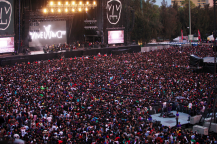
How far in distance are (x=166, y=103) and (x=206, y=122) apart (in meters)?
3.30

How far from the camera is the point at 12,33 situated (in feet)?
99.2

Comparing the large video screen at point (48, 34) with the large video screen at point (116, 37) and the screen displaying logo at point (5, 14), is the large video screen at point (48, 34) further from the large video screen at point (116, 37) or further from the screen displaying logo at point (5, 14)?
the large video screen at point (116, 37)

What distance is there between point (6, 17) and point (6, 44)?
9.97 feet

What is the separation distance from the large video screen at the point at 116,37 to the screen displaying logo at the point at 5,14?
15.2 meters

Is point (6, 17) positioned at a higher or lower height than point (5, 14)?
lower

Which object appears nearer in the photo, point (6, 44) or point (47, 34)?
point (6, 44)

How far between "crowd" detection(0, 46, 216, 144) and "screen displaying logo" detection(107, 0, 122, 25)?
11504 millimetres

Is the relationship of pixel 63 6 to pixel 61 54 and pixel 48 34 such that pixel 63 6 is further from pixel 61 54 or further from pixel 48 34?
pixel 61 54

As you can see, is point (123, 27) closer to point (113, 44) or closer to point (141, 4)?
point (113, 44)

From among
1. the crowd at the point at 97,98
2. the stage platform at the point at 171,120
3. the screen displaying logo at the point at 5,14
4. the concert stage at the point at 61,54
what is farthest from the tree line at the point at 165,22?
the stage platform at the point at 171,120

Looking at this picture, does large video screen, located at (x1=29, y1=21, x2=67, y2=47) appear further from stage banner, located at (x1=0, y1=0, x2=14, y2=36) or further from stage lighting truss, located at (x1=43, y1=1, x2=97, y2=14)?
stage banner, located at (x1=0, y1=0, x2=14, y2=36)

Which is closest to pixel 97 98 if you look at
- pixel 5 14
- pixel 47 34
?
pixel 5 14

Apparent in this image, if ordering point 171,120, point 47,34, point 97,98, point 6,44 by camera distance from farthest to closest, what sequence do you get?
point 47,34, point 6,44, point 97,98, point 171,120

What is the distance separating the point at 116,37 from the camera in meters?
40.4
